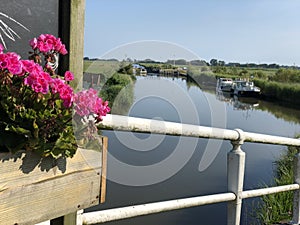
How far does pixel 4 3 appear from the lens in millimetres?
976

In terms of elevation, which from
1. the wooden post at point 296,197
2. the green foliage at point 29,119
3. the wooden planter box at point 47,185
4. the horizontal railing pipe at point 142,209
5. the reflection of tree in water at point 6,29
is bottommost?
the wooden post at point 296,197

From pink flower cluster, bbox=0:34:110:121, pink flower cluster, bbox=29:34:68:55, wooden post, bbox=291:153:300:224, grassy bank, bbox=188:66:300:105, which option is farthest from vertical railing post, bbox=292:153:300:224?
grassy bank, bbox=188:66:300:105

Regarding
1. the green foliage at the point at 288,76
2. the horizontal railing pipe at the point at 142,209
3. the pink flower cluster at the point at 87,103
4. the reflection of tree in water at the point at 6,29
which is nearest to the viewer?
the pink flower cluster at the point at 87,103

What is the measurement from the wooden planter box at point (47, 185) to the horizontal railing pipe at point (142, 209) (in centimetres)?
35

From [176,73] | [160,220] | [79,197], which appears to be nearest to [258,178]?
[160,220]

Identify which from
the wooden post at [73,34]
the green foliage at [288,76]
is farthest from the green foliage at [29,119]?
the green foliage at [288,76]

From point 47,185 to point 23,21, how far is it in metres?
0.50

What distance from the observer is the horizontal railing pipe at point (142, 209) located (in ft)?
4.45

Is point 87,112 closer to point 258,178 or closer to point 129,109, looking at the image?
point 129,109

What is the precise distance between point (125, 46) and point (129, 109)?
0.33 m

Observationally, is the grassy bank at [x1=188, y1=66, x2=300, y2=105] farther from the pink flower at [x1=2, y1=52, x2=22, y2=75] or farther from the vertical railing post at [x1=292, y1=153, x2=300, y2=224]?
the pink flower at [x1=2, y1=52, x2=22, y2=75]

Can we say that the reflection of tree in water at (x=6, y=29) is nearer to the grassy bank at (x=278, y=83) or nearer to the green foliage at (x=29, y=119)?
the green foliage at (x=29, y=119)

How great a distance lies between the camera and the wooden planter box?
0.79 metres

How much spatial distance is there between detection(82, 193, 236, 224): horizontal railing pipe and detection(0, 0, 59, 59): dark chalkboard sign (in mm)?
692
